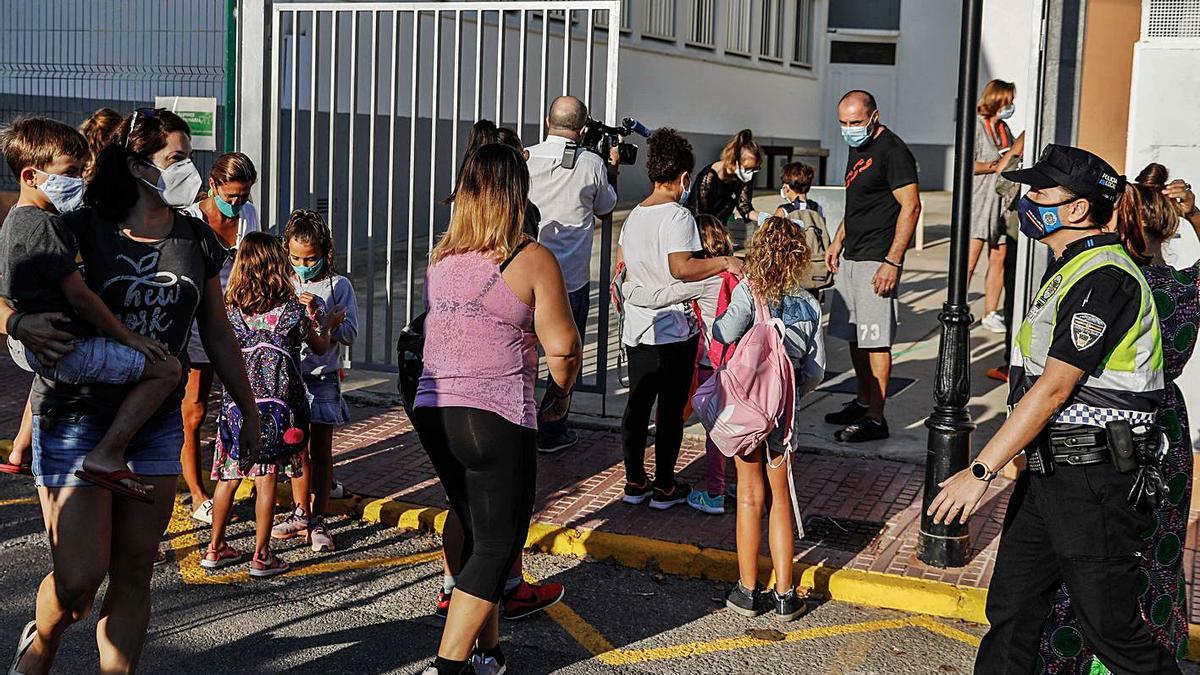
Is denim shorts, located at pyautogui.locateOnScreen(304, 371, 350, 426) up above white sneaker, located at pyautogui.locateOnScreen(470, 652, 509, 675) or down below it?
above

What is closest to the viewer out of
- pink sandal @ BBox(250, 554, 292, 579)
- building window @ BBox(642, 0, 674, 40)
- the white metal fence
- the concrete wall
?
pink sandal @ BBox(250, 554, 292, 579)

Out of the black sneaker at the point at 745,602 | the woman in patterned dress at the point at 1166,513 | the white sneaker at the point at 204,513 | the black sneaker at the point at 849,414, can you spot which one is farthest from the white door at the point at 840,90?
the woman in patterned dress at the point at 1166,513

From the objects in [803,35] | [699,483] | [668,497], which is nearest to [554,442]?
[699,483]

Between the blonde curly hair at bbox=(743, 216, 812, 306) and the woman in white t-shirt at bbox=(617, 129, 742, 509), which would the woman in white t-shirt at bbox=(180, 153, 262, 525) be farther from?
the blonde curly hair at bbox=(743, 216, 812, 306)

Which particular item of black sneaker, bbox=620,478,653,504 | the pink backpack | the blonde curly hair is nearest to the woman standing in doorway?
black sneaker, bbox=620,478,653,504

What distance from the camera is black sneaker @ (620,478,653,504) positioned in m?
7.08

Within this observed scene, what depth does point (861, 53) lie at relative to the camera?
27328mm

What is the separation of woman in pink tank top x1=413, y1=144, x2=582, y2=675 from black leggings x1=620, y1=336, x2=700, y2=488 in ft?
7.40

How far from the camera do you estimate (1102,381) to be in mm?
4090

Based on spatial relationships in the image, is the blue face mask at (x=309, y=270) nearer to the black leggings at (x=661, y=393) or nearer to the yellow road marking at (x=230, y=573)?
the yellow road marking at (x=230, y=573)

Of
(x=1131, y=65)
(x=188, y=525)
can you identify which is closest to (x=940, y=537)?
(x=1131, y=65)

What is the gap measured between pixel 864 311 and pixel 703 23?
51.4ft

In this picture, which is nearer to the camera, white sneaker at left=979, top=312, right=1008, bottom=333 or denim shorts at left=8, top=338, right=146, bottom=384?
denim shorts at left=8, top=338, right=146, bottom=384

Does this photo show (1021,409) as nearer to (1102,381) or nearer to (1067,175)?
(1102,381)
